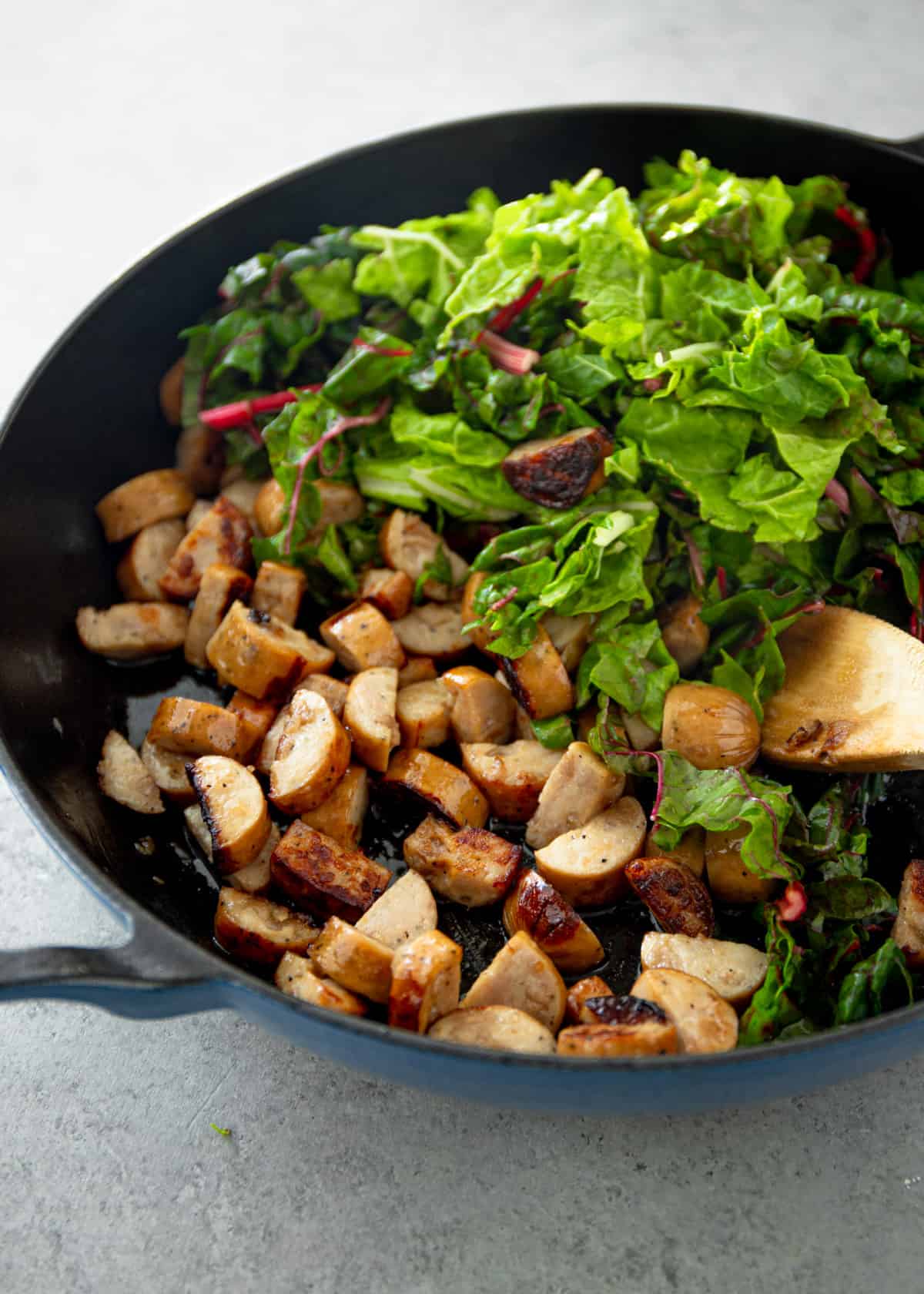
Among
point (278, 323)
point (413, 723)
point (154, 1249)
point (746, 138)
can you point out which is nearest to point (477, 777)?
point (413, 723)

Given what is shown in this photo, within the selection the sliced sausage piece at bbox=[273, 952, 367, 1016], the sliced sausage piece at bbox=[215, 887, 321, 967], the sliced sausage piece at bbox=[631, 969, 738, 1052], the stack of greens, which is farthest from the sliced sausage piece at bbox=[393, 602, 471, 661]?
the sliced sausage piece at bbox=[631, 969, 738, 1052]

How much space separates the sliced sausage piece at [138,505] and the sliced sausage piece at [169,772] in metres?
0.55

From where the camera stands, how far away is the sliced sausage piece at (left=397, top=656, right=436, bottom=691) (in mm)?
2504

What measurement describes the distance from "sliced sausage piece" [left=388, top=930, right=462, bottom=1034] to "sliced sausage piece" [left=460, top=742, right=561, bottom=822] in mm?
402

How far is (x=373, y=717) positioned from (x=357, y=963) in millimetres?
525

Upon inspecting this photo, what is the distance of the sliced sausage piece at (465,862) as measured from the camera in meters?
Answer: 2.16

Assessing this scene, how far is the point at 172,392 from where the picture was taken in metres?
2.88

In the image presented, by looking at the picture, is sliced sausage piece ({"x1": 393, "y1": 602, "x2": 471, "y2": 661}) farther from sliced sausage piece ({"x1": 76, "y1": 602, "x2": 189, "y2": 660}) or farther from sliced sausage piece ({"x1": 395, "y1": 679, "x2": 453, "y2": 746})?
sliced sausage piece ({"x1": 76, "y1": 602, "x2": 189, "y2": 660})

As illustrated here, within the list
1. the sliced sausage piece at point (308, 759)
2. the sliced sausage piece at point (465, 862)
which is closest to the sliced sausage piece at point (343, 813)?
the sliced sausage piece at point (308, 759)

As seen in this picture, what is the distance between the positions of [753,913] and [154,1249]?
1.12 m

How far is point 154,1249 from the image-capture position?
1.90 m

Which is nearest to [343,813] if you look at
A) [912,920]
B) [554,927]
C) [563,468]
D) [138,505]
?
[554,927]

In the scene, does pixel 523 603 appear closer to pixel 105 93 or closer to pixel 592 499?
pixel 592 499

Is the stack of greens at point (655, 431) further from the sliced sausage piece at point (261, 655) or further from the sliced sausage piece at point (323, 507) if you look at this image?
the sliced sausage piece at point (261, 655)
